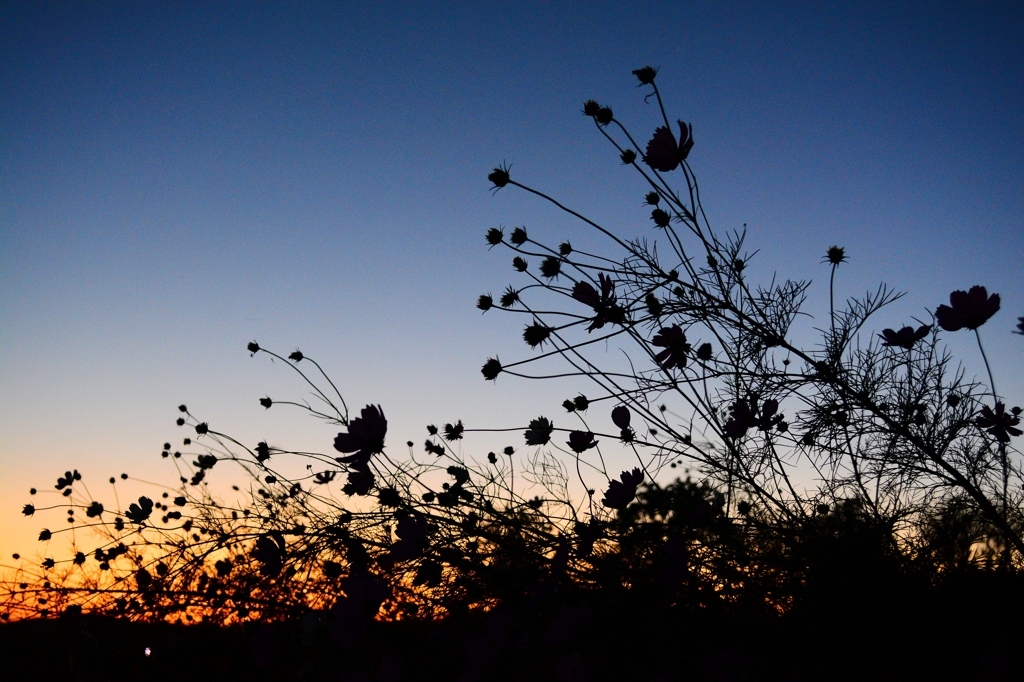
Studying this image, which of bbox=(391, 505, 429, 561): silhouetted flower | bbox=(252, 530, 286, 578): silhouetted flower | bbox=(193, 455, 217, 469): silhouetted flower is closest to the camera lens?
bbox=(391, 505, 429, 561): silhouetted flower

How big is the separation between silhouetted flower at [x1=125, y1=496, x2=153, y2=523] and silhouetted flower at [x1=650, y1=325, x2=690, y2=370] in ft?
4.85

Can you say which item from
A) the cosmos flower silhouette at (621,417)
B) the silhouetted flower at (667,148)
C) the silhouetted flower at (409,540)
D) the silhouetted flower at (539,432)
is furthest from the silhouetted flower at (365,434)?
the silhouetted flower at (667,148)

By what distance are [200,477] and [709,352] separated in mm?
1973

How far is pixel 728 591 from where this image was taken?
3.82ft

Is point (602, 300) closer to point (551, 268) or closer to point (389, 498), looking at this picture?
point (551, 268)

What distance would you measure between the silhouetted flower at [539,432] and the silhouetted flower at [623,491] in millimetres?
214

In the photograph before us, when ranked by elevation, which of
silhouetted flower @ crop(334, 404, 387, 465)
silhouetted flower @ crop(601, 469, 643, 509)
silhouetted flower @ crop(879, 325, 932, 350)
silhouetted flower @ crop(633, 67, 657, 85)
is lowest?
Result: silhouetted flower @ crop(601, 469, 643, 509)

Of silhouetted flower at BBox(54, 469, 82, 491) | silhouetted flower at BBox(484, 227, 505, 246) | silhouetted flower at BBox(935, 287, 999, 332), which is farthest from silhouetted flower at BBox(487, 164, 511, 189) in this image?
silhouetted flower at BBox(54, 469, 82, 491)

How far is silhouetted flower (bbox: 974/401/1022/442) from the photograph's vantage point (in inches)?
50.8

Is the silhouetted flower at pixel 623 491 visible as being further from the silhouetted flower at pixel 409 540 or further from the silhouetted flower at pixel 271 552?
the silhouetted flower at pixel 271 552

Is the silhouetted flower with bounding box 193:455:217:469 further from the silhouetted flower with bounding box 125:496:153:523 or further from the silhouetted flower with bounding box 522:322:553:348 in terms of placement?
the silhouetted flower with bounding box 522:322:553:348

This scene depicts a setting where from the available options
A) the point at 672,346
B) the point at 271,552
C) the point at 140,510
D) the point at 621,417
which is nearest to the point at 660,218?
the point at 672,346

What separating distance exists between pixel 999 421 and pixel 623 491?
0.87 m

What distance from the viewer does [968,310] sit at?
1.18 m
